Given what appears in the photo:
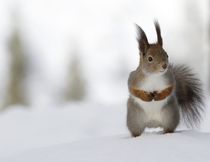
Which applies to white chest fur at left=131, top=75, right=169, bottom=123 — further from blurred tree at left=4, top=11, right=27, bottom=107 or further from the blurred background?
blurred tree at left=4, top=11, right=27, bottom=107

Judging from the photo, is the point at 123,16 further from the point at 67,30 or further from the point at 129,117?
the point at 129,117

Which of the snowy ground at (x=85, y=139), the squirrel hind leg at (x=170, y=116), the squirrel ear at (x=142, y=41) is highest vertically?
the squirrel ear at (x=142, y=41)

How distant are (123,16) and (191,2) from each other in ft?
15.6

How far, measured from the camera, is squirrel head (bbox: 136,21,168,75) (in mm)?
3672

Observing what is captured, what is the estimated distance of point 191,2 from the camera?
18.9 m

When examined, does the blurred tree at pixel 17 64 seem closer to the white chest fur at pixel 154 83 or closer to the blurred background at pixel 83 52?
the blurred background at pixel 83 52

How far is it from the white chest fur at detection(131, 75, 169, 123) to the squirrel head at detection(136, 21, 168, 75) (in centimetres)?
4

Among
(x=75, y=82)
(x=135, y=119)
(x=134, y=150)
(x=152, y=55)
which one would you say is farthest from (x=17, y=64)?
(x=134, y=150)

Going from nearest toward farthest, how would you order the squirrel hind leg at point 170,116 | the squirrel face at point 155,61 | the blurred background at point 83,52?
the squirrel face at point 155,61 → the squirrel hind leg at point 170,116 → the blurred background at point 83,52

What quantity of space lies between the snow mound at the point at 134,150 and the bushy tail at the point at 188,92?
1.44ft

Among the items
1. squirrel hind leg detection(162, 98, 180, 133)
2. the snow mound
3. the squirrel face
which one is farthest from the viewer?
squirrel hind leg detection(162, 98, 180, 133)

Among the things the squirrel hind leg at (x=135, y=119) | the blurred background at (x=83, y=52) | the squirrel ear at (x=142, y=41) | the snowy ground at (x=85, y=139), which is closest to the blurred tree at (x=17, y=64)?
the blurred background at (x=83, y=52)

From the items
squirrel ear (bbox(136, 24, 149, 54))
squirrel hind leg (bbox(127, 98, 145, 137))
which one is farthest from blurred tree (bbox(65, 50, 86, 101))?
squirrel ear (bbox(136, 24, 149, 54))

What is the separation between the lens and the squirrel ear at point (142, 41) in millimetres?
3737
